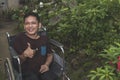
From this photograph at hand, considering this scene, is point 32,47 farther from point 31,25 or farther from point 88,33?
point 88,33

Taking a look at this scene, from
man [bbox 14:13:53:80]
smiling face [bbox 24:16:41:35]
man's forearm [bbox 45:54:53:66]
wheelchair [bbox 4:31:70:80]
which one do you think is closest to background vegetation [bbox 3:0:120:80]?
wheelchair [bbox 4:31:70:80]

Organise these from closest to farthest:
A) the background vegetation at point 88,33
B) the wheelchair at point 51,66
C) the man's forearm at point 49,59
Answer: the wheelchair at point 51,66, the man's forearm at point 49,59, the background vegetation at point 88,33

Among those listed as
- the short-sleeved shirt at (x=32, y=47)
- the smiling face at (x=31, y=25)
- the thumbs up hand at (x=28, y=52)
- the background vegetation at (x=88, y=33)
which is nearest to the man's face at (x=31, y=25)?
the smiling face at (x=31, y=25)

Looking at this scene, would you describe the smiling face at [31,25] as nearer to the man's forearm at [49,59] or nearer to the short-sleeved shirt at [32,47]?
the short-sleeved shirt at [32,47]

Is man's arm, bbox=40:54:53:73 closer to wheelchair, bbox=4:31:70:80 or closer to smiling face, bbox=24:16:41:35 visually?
wheelchair, bbox=4:31:70:80

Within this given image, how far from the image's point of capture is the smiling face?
4.22 metres

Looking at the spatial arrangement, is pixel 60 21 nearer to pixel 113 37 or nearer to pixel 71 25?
pixel 71 25

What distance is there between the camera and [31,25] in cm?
422

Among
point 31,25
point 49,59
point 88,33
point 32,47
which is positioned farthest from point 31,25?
point 88,33

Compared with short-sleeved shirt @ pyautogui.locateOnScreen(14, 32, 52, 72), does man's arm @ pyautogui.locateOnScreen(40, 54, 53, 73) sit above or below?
below

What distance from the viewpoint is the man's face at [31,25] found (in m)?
4.22

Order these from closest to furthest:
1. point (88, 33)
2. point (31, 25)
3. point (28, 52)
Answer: point (28, 52) < point (31, 25) < point (88, 33)

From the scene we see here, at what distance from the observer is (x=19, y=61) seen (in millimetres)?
3826

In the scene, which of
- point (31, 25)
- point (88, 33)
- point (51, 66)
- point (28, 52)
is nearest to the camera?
point (28, 52)
